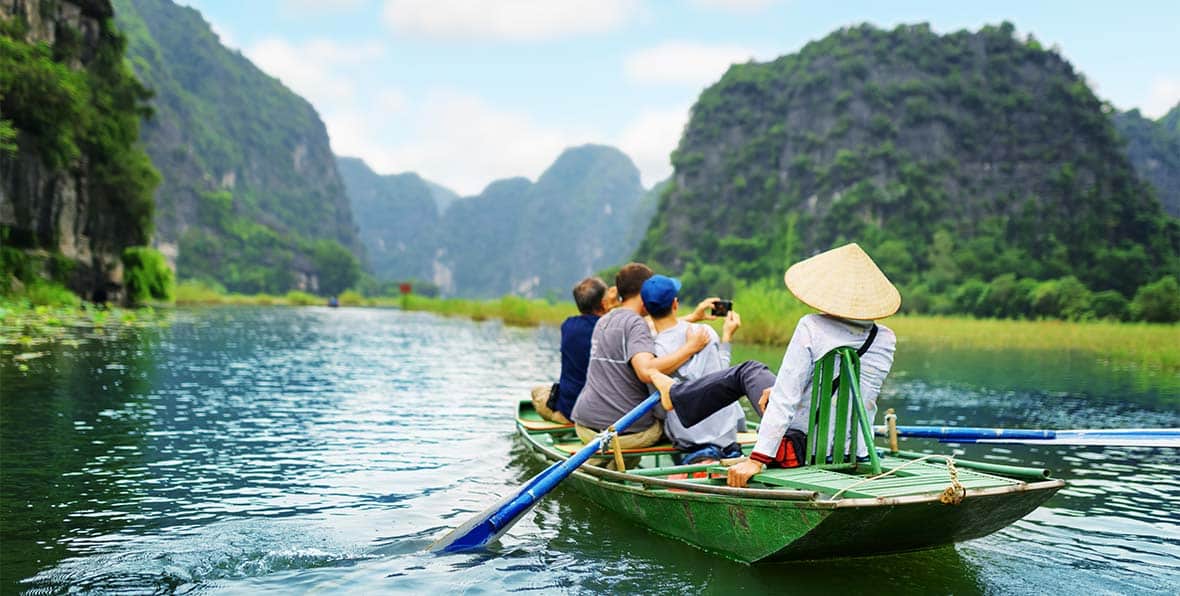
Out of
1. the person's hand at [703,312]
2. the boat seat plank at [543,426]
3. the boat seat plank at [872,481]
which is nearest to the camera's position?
the boat seat plank at [872,481]

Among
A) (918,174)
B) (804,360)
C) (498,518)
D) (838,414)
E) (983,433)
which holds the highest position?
(918,174)

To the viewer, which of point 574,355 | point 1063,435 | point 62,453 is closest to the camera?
point 1063,435

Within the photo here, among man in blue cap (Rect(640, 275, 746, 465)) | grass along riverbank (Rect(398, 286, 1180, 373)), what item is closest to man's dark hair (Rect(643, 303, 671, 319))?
man in blue cap (Rect(640, 275, 746, 465))

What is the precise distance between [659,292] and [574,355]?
5.57ft

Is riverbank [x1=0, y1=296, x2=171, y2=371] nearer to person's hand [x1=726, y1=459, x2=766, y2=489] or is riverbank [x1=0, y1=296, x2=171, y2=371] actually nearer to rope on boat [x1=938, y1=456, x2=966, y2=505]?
person's hand [x1=726, y1=459, x2=766, y2=489]

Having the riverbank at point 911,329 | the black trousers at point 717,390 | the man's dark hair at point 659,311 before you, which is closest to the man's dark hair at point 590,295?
the man's dark hair at point 659,311

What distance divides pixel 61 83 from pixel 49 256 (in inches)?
242

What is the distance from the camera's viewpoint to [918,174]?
2913 inches

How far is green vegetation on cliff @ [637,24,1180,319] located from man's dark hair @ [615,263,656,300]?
49.5 meters

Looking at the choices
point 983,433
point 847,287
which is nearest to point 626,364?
point 847,287

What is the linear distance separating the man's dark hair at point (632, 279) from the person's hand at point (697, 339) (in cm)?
56

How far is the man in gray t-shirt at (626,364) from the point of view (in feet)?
18.8

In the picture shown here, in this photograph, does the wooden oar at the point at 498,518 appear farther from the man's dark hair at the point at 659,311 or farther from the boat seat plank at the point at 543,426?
the boat seat plank at the point at 543,426

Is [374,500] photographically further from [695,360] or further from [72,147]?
[72,147]
